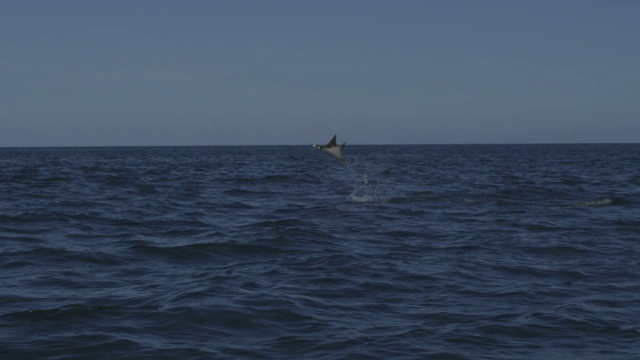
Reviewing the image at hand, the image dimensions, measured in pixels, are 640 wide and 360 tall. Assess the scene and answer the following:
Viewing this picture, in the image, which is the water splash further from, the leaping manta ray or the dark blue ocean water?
the dark blue ocean water

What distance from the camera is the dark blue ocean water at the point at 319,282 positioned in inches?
382

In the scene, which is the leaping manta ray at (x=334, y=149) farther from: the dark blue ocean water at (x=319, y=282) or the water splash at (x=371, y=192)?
the dark blue ocean water at (x=319, y=282)

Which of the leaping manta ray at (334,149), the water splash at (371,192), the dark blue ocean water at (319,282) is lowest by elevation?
the dark blue ocean water at (319,282)

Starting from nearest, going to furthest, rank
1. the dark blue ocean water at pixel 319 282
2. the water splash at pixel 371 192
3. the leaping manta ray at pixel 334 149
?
the dark blue ocean water at pixel 319 282 < the leaping manta ray at pixel 334 149 < the water splash at pixel 371 192

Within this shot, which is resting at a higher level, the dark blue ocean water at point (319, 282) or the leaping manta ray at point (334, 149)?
the leaping manta ray at point (334, 149)

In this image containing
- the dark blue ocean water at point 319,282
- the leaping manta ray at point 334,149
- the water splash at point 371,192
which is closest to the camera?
the dark blue ocean water at point 319,282

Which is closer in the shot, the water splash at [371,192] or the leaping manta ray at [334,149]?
the leaping manta ray at [334,149]

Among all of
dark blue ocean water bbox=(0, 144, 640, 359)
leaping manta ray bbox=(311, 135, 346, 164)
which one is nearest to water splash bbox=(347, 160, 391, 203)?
leaping manta ray bbox=(311, 135, 346, 164)

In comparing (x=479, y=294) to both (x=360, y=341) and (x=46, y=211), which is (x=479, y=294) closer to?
(x=360, y=341)

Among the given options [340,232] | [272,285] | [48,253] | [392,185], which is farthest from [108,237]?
[392,185]

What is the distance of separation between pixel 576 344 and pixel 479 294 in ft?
9.36

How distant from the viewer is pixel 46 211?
25.0 m

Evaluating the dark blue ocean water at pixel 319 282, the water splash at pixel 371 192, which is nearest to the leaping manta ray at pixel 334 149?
the water splash at pixel 371 192

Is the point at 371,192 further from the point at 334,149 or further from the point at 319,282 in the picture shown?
the point at 319,282
